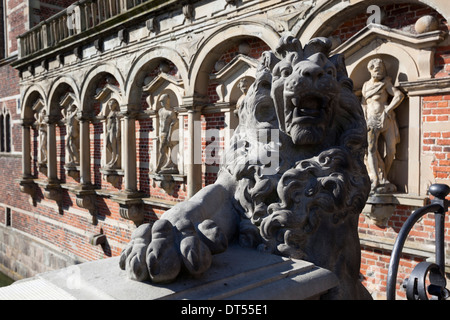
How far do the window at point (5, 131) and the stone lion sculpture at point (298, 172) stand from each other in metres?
15.5

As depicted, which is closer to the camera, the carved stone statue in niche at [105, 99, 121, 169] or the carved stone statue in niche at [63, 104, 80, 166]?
the carved stone statue in niche at [105, 99, 121, 169]

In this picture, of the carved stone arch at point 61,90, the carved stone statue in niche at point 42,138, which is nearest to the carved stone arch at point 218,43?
the carved stone arch at point 61,90

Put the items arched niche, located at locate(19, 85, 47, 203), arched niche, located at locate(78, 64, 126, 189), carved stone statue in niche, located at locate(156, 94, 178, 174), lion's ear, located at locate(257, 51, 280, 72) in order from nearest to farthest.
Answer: lion's ear, located at locate(257, 51, 280, 72) < carved stone statue in niche, located at locate(156, 94, 178, 174) < arched niche, located at locate(78, 64, 126, 189) < arched niche, located at locate(19, 85, 47, 203)

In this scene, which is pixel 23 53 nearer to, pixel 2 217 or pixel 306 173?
pixel 2 217

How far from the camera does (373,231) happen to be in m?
5.15

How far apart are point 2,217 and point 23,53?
20.7ft

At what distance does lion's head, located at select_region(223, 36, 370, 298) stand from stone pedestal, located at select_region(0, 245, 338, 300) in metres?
0.24

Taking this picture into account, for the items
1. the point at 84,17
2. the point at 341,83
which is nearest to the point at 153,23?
the point at 84,17

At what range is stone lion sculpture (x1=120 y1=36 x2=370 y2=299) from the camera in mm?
1924

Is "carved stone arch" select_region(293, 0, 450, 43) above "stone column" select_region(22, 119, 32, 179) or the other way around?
above

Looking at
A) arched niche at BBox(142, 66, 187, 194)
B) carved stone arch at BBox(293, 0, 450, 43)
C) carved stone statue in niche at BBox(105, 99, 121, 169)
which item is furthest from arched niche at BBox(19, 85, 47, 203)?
carved stone arch at BBox(293, 0, 450, 43)

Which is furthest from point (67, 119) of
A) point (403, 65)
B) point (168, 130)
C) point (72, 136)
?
point (403, 65)

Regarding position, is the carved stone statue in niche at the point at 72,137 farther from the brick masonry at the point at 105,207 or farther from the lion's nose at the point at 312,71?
the lion's nose at the point at 312,71

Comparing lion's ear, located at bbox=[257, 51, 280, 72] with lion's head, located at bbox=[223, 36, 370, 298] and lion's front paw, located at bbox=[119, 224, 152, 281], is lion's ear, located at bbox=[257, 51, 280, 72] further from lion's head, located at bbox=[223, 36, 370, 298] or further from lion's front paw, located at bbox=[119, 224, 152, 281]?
lion's front paw, located at bbox=[119, 224, 152, 281]
